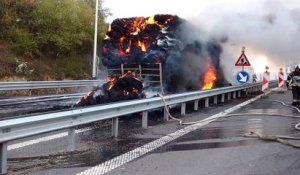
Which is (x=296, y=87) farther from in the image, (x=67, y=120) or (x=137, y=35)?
(x=67, y=120)

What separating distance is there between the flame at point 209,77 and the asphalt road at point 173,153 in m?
7.20

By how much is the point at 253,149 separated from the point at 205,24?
29.8 feet

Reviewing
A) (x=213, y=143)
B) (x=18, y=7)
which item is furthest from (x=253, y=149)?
(x=18, y=7)

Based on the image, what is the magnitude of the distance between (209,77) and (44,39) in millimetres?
15918

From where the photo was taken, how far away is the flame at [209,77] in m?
18.9

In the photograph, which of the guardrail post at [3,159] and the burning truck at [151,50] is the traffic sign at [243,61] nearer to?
the burning truck at [151,50]

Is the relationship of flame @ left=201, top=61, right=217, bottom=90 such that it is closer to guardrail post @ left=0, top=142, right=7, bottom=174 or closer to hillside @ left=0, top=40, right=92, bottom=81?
hillside @ left=0, top=40, right=92, bottom=81

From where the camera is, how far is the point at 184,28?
1611cm

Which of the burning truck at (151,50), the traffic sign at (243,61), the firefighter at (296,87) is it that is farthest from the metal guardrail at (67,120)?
the traffic sign at (243,61)

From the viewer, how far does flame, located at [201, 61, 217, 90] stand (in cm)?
1894

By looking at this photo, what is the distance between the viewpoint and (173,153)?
8211 millimetres

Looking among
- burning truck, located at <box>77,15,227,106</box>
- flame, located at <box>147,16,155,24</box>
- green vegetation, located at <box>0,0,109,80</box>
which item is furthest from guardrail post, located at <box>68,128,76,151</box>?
green vegetation, located at <box>0,0,109,80</box>

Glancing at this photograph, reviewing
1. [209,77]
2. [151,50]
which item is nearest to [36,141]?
[151,50]

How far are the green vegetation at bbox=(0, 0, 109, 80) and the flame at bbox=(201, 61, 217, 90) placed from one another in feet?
40.5
